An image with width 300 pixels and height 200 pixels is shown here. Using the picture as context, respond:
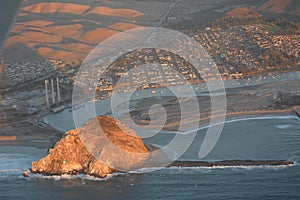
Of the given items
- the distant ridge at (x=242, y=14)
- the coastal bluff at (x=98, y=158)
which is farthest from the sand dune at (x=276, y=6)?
the coastal bluff at (x=98, y=158)

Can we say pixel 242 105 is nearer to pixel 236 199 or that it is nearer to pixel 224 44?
pixel 236 199

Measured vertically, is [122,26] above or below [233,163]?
above

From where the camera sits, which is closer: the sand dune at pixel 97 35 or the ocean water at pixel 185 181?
the ocean water at pixel 185 181

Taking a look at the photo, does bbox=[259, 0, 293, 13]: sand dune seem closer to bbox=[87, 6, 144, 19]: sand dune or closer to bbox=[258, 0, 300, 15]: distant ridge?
bbox=[258, 0, 300, 15]: distant ridge

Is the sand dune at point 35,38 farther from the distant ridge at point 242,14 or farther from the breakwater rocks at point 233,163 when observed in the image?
the breakwater rocks at point 233,163

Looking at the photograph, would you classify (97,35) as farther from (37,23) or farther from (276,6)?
(276,6)

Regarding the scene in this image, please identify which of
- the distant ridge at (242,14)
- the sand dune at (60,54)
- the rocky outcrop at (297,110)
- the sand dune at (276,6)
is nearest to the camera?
the rocky outcrop at (297,110)

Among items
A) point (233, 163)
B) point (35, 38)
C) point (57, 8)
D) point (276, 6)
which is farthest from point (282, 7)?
point (233, 163)
